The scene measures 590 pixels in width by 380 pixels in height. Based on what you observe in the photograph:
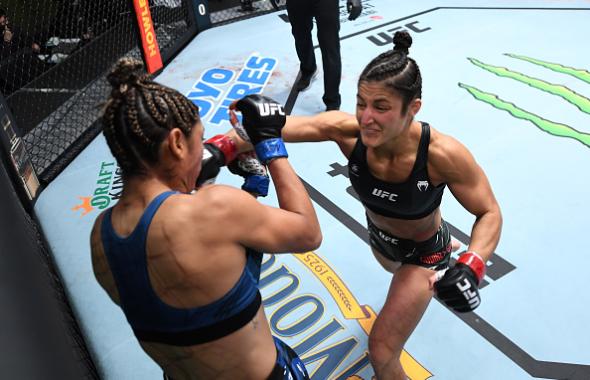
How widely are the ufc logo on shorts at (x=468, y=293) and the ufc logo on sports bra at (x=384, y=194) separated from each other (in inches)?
20.4

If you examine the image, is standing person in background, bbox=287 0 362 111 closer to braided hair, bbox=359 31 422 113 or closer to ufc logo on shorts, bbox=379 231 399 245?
ufc logo on shorts, bbox=379 231 399 245

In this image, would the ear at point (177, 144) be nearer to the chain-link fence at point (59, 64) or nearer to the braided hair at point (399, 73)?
the braided hair at point (399, 73)

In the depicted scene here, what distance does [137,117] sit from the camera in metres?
1.26

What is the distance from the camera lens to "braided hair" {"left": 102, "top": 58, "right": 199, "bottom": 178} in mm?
1269

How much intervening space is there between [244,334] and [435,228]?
126 cm

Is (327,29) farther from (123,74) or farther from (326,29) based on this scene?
(123,74)

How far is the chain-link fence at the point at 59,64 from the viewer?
486 cm

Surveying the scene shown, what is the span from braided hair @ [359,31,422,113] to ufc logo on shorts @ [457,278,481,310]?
0.72 meters

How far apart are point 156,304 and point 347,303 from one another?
179cm

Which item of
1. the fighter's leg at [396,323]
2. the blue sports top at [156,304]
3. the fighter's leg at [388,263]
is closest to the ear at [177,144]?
the blue sports top at [156,304]

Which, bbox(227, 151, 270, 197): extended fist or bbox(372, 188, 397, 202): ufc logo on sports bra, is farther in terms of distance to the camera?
bbox(372, 188, 397, 202): ufc logo on sports bra

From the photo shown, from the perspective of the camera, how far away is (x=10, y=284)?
1.50 m

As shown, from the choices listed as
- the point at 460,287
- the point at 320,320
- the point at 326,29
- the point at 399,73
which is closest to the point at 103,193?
the point at 320,320

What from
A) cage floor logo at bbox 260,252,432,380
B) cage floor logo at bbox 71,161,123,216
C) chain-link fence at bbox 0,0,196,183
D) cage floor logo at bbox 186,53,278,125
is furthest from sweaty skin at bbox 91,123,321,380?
cage floor logo at bbox 186,53,278,125
